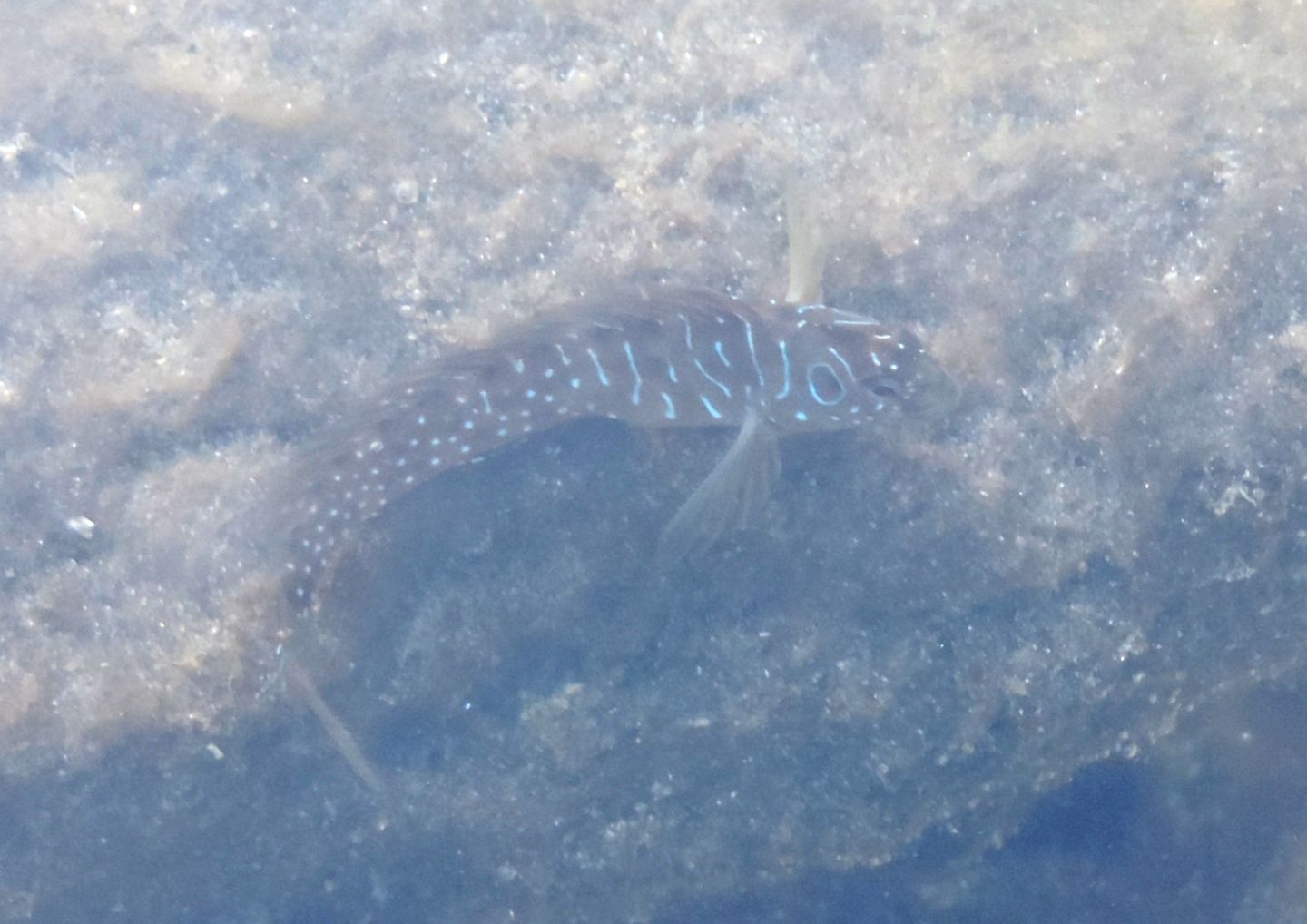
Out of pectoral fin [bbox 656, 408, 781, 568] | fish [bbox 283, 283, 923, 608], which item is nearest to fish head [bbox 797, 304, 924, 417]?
fish [bbox 283, 283, 923, 608]

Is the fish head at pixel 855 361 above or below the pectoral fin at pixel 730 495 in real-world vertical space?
above

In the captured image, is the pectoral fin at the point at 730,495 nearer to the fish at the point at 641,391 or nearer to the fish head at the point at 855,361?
the fish at the point at 641,391

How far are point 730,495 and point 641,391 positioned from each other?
2.47 feet

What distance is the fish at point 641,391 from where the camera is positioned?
15.2 feet

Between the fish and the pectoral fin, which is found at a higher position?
the fish

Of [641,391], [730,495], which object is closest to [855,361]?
[730,495]

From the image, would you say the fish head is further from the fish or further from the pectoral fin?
the pectoral fin

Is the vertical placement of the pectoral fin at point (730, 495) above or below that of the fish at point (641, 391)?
below

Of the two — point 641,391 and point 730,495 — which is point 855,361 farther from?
point 641,391

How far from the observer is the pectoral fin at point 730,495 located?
181 inches

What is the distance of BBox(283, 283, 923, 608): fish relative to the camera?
463 cm

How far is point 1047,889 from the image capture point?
5105 millimetres

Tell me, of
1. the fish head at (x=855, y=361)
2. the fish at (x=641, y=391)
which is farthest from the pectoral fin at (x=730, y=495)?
the fish head at (x=855, y=361)

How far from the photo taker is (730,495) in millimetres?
4621
